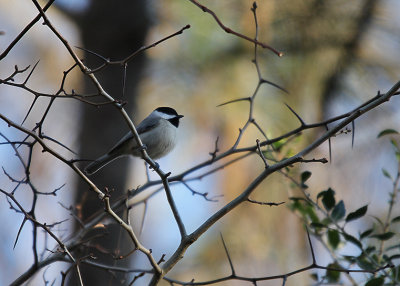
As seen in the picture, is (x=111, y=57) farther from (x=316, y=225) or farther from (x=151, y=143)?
(x=316, y=225)

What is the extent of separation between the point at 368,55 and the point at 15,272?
391cm

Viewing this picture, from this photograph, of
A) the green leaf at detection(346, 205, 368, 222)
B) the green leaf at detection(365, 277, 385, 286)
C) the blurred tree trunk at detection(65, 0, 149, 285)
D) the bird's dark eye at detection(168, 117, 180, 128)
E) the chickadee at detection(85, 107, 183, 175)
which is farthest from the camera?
the blurred tree trunk at detection(65, 0, 149, 285)

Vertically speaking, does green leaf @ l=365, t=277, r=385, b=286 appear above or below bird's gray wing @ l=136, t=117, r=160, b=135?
below

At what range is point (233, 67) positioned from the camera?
13.8 ft

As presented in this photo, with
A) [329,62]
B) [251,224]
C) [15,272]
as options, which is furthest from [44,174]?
[329,62]

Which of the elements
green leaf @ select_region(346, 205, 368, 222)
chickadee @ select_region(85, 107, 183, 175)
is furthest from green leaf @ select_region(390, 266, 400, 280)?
chickadee @ select_region(85, 107, 183, 175)

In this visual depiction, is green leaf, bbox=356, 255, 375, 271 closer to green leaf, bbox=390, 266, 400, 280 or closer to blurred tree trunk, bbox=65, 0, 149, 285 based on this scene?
green leaf, bbox=390, 266, 400, 280

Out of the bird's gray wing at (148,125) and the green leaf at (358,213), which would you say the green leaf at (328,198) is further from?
the bird's gray wing at (148,125)

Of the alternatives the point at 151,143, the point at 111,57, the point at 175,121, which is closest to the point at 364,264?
the point at 151,143

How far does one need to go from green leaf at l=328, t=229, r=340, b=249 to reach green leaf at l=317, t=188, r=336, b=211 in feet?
0.35

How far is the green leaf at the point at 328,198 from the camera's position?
212 centimetres

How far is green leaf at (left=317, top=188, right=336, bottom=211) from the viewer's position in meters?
2.12

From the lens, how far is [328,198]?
84.0 inches

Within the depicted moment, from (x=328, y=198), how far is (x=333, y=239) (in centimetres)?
20
